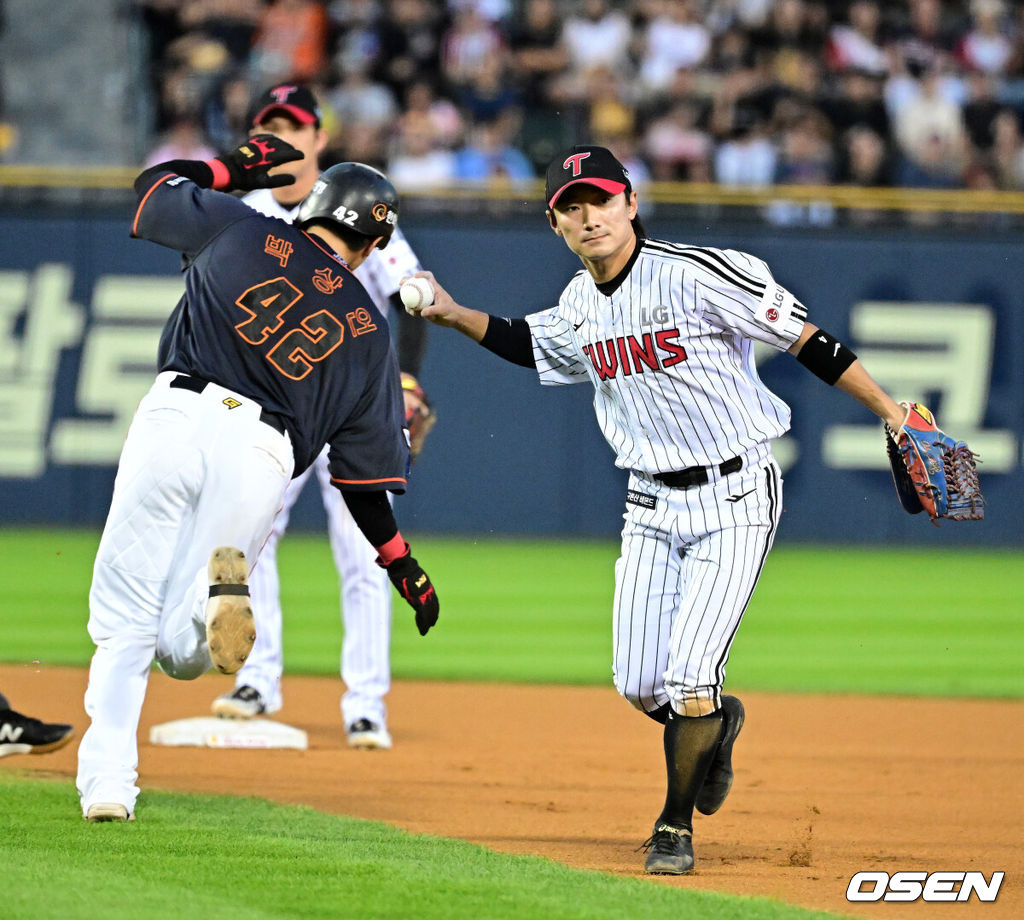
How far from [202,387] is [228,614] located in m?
0.76

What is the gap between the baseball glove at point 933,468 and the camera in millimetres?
5004

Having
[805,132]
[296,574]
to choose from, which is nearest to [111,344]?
[296,574]

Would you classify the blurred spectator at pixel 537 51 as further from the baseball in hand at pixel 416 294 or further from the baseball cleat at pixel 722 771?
the baseball cleat at pixel 722 771

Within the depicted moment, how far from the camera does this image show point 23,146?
16984 mm

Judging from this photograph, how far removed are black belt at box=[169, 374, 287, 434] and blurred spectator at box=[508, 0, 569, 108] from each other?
38.5 feet

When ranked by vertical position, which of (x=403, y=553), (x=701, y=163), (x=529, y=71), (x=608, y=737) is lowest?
(x=608, y=737)

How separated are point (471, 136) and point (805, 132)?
317 centimetres

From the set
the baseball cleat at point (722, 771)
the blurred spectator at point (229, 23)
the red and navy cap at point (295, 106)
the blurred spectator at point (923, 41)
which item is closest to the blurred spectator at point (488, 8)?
the blurred spectator at point (229, 23)

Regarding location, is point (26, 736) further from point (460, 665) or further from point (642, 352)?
point (460, 665)

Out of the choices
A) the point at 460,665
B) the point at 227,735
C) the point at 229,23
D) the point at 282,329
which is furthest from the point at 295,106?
the point at 229,23

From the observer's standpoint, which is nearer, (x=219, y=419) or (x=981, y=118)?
(x=219, y=419)

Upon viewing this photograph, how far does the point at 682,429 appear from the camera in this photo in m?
4.98

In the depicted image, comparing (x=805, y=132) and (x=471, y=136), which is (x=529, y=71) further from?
(x=805, y=132)

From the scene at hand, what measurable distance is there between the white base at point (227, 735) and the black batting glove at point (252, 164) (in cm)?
251
